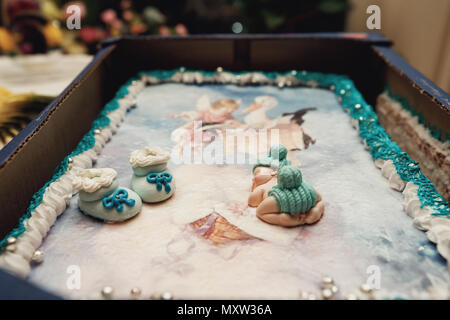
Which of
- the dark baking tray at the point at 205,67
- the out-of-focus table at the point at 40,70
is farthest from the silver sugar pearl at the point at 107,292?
the out-of-focus table at the point at 40,70

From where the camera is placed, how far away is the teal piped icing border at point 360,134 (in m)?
1.34

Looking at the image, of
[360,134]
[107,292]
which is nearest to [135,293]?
[107,292]

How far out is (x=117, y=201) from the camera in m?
1.34

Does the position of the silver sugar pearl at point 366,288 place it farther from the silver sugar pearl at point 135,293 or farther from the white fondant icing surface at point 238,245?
the silver sugar pearl at point 135,293

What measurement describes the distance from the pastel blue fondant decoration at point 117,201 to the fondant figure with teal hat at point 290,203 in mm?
449

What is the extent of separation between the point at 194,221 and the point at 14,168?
2.05 feet

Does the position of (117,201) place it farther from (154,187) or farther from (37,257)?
(37,257)

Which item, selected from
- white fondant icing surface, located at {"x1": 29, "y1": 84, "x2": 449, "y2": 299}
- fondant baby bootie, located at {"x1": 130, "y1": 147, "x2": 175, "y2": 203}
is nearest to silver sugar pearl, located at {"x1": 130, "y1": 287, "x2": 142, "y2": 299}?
white fondant icing surface, located at {"x1": 29, "y1": 84, "x2": 449, "y2": 299}

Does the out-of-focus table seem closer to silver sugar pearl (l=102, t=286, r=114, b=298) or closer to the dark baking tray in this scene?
the dark baking tray

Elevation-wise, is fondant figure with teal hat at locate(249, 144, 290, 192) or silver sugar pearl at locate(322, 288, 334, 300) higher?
fondant figure with teal hat at locate(249, 144, 290, 192)

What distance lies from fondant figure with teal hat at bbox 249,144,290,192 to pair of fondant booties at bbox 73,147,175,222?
0.32 m

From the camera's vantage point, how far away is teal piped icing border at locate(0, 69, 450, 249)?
1344 millimetres
